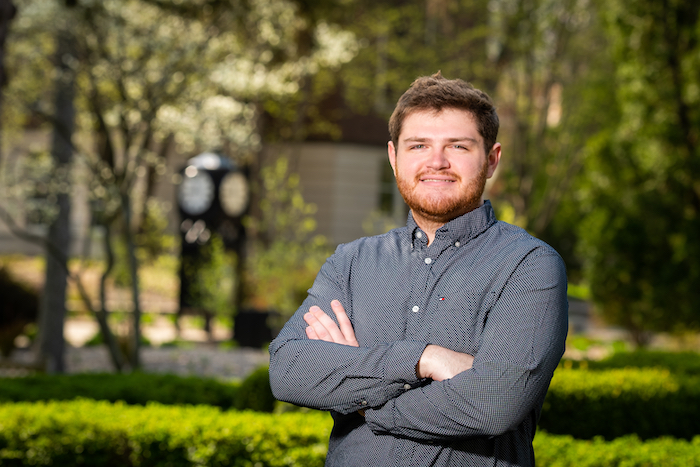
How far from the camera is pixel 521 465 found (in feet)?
6.85

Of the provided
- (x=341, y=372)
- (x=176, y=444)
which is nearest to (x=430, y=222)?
(x=341, y=372)

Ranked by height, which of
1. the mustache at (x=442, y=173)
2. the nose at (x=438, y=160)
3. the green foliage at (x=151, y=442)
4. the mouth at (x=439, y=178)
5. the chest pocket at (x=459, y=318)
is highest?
the nose at (x=438, y=160)

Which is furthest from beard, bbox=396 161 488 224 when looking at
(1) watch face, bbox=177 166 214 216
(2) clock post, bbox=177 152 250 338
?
(1) watch face, bbox=177 166 214 216

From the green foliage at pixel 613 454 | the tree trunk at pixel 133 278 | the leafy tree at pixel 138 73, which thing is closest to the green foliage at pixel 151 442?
the green foliage at pixel 613 454

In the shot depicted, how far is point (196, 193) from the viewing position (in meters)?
14.4

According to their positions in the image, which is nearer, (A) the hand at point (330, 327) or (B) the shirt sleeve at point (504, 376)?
(B) the shirt sleeve at point (504, 376)

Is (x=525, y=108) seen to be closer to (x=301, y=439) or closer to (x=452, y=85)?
(x=301, y=439)

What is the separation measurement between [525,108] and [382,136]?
9313 millimetres

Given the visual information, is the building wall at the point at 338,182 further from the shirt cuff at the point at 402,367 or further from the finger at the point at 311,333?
the shirt cuff at the point at 402,367

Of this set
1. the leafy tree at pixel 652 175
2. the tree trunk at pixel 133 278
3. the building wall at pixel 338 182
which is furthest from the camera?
the building wall at pixel 338 182

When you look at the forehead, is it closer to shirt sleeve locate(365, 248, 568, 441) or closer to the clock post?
shirt sleeve locate(365, 248, 568, 441)

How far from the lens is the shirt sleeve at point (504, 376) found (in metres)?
1.93

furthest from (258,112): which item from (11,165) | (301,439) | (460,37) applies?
(301,439)

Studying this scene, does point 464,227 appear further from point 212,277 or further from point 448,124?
point 212,277
